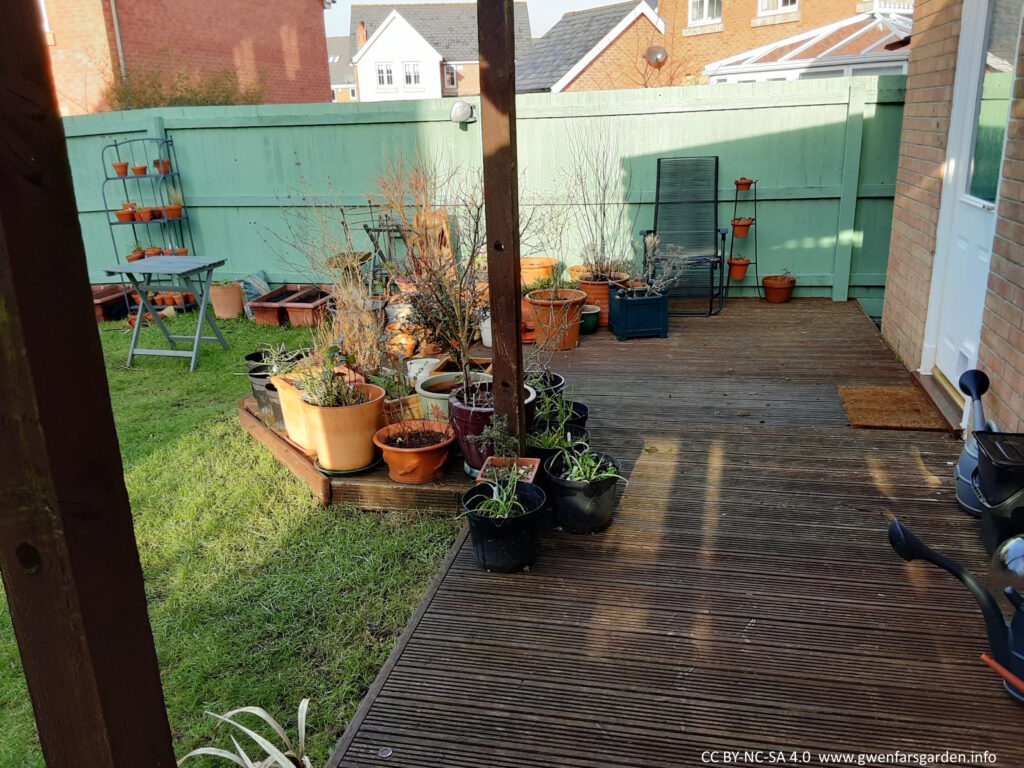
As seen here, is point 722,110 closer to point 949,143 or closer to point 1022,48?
point 949,143

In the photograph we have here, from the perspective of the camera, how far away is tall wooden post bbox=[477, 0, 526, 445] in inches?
104

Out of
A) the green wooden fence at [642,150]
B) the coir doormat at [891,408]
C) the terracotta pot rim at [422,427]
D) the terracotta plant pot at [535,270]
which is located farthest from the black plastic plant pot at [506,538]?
the green wooden fence at [642,150]

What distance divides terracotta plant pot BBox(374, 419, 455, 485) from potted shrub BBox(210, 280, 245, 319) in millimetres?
4189

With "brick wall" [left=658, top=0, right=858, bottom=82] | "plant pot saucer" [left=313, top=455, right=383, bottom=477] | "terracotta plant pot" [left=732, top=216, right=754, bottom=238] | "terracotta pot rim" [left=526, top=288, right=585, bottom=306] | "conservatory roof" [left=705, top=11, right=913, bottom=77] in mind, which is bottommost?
"plant pot saucer" [left=313, top=455, right=383, bottom=477]

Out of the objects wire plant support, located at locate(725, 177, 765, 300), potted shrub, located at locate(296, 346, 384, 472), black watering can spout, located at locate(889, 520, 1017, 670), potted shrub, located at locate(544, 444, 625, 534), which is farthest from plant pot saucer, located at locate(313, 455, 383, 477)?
wire plant support, located at locate(725, 177, 765, 300)

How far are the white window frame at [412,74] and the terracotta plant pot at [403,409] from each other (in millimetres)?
31400

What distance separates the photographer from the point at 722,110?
6.18 metres

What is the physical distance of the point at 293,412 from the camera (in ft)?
12.4

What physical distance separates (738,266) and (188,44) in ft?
37.1

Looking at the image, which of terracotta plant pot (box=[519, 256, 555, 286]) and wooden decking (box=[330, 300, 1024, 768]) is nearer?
wooden decking (box=[330, 300, 1024, 768])

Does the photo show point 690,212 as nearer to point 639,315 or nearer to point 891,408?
point 639,315

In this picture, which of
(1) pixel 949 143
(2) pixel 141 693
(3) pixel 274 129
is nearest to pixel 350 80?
(3) pixel 274 129

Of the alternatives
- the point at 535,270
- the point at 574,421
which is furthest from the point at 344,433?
the point at 535,270

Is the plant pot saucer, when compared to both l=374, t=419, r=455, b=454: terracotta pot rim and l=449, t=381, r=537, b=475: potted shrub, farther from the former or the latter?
l=449, t=381, r=537, b=475: potted shrub
